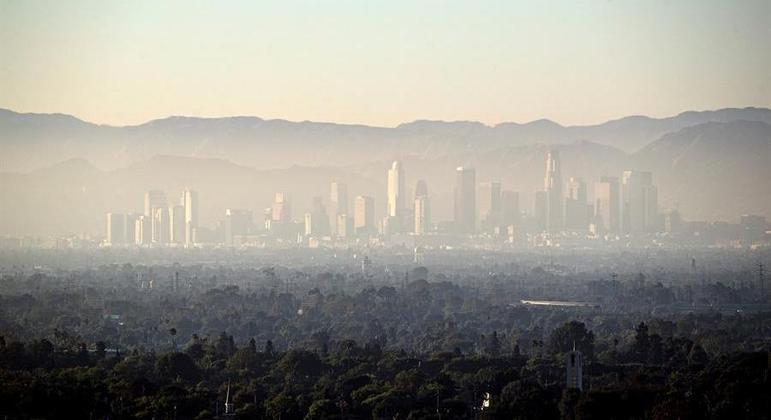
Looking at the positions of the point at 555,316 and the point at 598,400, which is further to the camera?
the point at 555,316

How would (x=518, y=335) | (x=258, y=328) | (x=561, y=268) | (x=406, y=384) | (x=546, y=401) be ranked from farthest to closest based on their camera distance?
1. (x=561, y=268)
2. (x=258, y=328)
3. (x=518, y=335)
4. (x=406, y=384)
5. (x=546, y=401)

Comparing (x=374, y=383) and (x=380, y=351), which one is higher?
(x=380, y=351)

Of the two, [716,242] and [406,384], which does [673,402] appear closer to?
[406,384]

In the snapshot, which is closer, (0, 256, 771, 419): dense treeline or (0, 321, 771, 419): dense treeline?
(0, 321, 771, 419): dense treeline

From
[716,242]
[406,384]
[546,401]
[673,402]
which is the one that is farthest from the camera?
[716,242]

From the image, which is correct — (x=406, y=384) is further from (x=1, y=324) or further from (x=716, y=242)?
(x=716, y=242)

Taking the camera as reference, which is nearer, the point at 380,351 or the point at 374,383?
the point at 374,383

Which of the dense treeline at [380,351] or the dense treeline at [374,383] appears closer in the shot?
the dense treeline at [374,383]

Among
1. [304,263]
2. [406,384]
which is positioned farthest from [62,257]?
[406,384]

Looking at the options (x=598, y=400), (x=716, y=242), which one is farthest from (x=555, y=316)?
(x=716, y=242)
